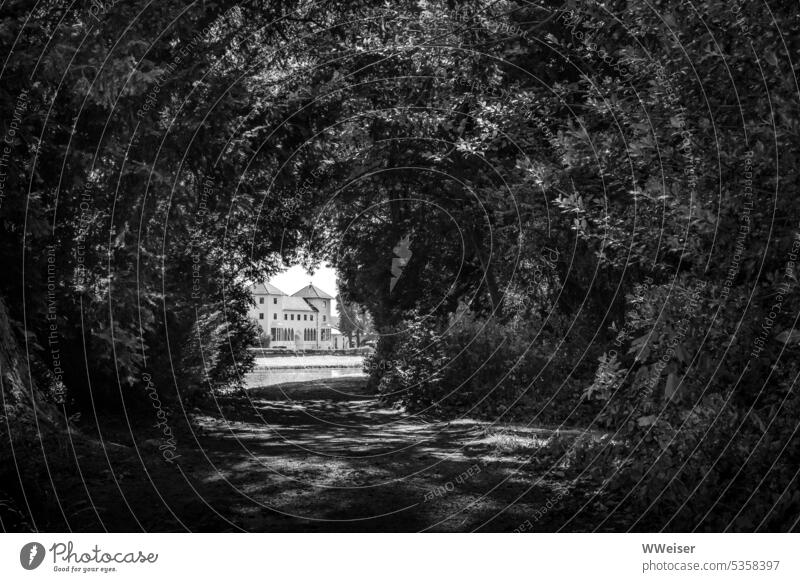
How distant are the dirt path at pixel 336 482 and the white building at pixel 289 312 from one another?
11347 millimetres

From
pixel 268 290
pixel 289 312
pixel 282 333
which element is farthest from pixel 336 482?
pixel 282 333

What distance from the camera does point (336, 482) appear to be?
9.22m

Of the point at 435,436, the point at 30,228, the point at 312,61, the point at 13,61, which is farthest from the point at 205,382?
the point at 13,61

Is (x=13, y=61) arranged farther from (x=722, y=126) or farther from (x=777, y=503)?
(x=777, y=503)

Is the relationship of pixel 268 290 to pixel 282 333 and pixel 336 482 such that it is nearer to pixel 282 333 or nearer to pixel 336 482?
pixel 282 333

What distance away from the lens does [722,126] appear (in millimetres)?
6109

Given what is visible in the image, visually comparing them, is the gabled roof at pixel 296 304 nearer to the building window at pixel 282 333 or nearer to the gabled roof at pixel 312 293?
the gabled roof at pixel 312 293

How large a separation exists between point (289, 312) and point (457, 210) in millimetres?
10662

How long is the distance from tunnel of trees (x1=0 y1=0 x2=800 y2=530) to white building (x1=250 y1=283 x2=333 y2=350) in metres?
4.59

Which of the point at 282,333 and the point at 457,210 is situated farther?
the point at 282,333

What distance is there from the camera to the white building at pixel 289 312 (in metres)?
26.4

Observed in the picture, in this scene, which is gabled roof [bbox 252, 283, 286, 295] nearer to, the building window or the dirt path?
the building window

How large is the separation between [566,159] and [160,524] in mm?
6002

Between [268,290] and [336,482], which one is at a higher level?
[268,290]
